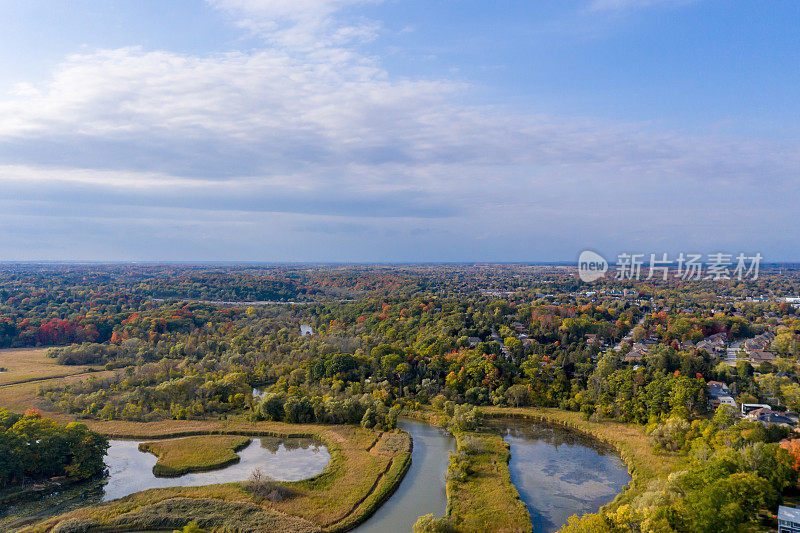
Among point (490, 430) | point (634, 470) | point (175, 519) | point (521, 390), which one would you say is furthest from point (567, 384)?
point (175, 519)

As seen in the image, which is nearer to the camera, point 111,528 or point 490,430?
point 111,528

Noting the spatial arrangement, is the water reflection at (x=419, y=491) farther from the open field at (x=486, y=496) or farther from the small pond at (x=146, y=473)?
the small pond at (x=146, y=473)

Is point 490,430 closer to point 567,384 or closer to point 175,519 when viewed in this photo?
point 567,384

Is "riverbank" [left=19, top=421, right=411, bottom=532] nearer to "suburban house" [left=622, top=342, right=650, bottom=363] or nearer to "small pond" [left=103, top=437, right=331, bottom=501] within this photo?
"small pond" [left=103, top=437, right=331, bottom=501]

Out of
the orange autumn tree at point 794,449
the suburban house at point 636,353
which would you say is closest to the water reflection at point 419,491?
the orange autumn tree at point 794,449

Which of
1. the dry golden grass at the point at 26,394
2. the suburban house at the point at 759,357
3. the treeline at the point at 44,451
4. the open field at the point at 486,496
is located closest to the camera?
the open field at the point at 486,496

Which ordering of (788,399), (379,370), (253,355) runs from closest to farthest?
(788,399) → (379,370) → (253,355)

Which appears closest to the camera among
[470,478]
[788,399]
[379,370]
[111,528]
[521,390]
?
[111,528]
